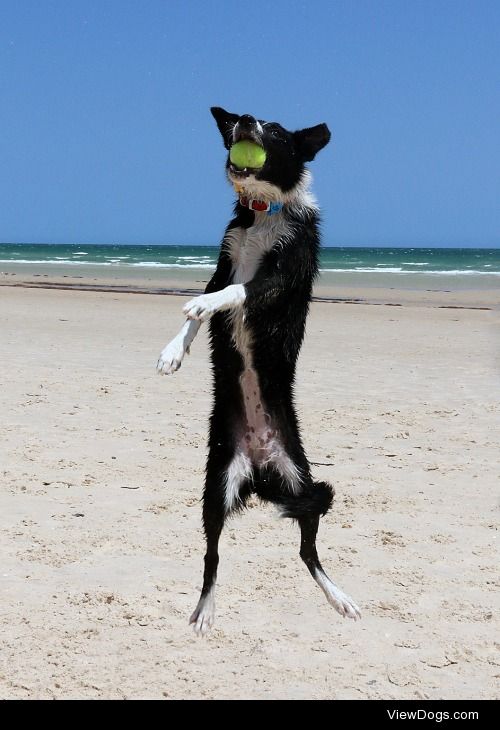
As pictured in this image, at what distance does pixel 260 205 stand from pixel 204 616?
170 centimetres

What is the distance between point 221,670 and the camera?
352 centimetres

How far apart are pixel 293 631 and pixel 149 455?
3.09 metres

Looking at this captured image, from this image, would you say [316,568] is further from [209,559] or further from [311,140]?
[311,140]

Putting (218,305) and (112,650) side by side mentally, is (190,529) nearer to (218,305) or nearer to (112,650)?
(112,650)

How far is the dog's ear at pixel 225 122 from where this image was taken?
129 inches

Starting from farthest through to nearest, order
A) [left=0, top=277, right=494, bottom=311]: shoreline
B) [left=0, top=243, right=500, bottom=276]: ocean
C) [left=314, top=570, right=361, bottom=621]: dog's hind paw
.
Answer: [left=0, top=243, right=500, bottom=276]: ocean < [left=0, top=277, right=494, bottom=311]: shoreline < [left=314, top=570, right=361, bottom=621]: dog's hind paw

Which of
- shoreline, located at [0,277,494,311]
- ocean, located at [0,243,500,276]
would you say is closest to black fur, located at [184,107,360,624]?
shoreline, located at [0,277,494,311]

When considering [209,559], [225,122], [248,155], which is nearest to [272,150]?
[248,155]

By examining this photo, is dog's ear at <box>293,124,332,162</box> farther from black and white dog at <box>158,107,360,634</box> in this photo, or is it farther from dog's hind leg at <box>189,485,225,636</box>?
dog's hind leg at <box>189,485,225,636</box>

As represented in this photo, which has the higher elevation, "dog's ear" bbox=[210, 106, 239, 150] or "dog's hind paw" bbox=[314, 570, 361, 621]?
"dog's ear" bbox=[210, 106, 239, 150]

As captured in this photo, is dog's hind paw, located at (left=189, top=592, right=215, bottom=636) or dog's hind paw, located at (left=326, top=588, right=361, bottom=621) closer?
dog's hind paw, located at (left=189, top=592, right=215, bottom=636)

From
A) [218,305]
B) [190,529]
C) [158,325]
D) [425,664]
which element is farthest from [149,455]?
[158,325]

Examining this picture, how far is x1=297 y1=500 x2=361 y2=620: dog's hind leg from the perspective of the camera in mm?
3531

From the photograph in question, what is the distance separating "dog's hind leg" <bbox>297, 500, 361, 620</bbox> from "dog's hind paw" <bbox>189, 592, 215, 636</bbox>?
42 cm
